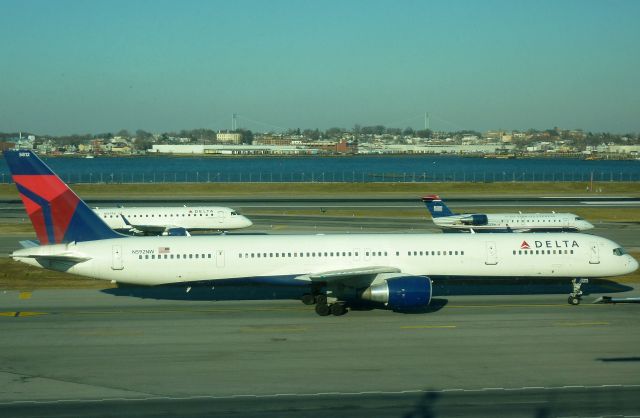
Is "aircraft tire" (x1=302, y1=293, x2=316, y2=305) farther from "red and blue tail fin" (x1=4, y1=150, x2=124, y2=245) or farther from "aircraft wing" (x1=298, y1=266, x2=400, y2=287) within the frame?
"red and blue tail fin" (x1=4, y1=150, x2=124, y2=245)

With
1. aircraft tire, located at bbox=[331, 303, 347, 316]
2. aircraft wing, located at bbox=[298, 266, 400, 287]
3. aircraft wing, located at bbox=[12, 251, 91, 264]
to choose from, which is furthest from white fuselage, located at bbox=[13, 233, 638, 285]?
aircraft tire, located at bbox=[331, 303, 347, 316]

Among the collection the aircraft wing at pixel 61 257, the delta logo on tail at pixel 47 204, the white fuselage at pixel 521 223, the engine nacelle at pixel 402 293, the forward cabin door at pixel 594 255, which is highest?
the delta logo on tail at pixel 47 204

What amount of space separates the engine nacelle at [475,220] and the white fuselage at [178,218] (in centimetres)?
1904

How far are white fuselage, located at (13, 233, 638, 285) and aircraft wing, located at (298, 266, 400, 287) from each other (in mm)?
547

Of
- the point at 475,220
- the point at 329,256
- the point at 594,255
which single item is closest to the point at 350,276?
the point at 329,256

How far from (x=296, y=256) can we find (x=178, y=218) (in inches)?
1316

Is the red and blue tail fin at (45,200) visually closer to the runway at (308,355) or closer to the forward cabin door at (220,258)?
the runway at (308,355)

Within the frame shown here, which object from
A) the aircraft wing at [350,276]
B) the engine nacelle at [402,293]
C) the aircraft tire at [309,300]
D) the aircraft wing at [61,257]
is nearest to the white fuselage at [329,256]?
the aircraft wing at [61,257]

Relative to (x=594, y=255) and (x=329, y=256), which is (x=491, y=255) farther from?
(x=329, y=256)

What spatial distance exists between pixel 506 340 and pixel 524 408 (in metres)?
7.61

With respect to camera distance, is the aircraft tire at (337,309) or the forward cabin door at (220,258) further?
the forward cabin door at (220,258)

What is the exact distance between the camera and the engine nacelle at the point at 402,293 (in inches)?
1185

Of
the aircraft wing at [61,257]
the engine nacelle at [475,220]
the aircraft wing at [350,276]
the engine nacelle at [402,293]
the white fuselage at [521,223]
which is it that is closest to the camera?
the engine nacelle at [402,293]

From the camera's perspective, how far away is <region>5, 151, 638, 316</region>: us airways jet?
1243 inches
